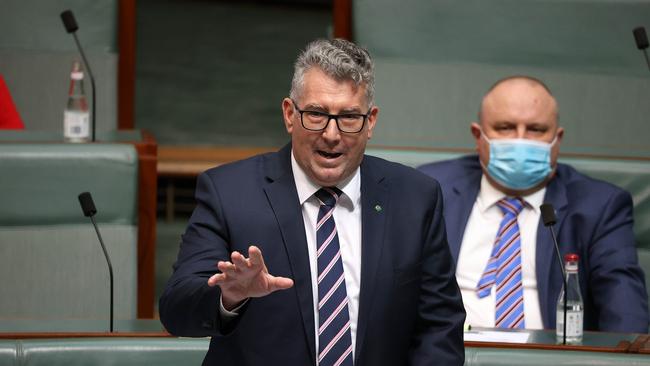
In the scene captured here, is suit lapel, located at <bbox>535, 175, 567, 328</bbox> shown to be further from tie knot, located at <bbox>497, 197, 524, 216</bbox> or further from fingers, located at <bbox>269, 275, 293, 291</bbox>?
fingers, located at <bbox>269, 275, 293, 291</bbox>

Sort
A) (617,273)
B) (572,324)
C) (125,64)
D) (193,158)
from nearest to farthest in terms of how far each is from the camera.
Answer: (572,324) < (617,273) < (125,64) < (193,158)

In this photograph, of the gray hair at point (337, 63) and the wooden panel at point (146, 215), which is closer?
the gray hair at point (337, 63)

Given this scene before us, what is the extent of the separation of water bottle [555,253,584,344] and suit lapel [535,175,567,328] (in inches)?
6.2

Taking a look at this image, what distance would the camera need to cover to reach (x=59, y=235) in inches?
103

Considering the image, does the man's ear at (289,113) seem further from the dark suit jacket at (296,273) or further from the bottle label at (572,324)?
the bottle label at (572,324)

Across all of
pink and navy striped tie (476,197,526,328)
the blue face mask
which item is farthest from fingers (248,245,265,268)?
the blue face mask

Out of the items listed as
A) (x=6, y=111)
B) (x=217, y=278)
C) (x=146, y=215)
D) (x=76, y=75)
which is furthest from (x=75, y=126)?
(x=217, y=278)

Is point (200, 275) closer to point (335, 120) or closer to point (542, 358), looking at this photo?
point (335, 120)

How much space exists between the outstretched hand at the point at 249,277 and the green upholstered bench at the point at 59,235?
1.19 metres

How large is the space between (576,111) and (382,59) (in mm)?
536

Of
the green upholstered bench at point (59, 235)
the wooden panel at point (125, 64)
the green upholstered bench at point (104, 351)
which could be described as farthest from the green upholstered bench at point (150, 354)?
the wooden panel at point (125, 64)

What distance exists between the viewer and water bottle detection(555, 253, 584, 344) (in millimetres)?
2094

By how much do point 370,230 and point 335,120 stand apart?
154 millimetres

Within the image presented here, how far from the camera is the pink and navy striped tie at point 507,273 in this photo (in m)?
2.53
